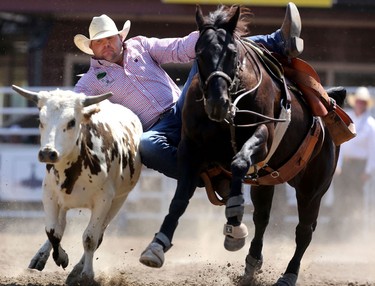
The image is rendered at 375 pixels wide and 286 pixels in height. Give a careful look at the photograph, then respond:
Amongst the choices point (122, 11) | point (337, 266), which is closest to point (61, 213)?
point (337, 266)

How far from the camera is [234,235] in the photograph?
6.40 m

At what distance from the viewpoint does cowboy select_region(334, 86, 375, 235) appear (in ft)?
40.0

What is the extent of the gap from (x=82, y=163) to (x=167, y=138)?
69 centimetres

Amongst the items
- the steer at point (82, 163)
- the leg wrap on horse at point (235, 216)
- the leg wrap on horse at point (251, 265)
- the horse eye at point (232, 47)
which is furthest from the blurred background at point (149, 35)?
the horse eye at point (232, 47)

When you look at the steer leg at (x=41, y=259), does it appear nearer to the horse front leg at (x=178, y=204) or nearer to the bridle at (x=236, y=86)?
the horse front leg at (x=178, y=204)

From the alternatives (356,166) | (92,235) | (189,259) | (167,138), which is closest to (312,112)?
(167,138)

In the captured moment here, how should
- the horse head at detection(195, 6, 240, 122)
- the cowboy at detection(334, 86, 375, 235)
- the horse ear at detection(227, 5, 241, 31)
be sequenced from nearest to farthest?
the horse head at detection(195, 6, 240, 122), the horse ear at detection(227, 5, 241, 31), the cowboy at detection(334, 86, 375, 235)

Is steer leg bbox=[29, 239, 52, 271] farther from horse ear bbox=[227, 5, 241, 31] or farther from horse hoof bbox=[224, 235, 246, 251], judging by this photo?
horse ear bbox=[227, 5, 241, 31]

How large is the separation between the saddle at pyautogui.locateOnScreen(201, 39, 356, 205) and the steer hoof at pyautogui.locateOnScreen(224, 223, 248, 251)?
0.71 meters

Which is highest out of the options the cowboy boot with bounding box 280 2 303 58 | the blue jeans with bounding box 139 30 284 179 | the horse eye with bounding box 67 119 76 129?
the cowboy boot with bounding box 280 2 303 58

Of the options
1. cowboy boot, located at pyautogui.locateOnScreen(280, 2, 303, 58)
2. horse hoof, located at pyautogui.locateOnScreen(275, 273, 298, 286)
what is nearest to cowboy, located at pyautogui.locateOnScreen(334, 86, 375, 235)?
horse hoof, located at pyautogui.locateOnScreen(275, 273, 298, 286)

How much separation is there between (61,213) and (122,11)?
9.13 meters

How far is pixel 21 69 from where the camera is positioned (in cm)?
2009

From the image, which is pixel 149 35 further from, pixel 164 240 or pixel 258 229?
pixel 164 240
